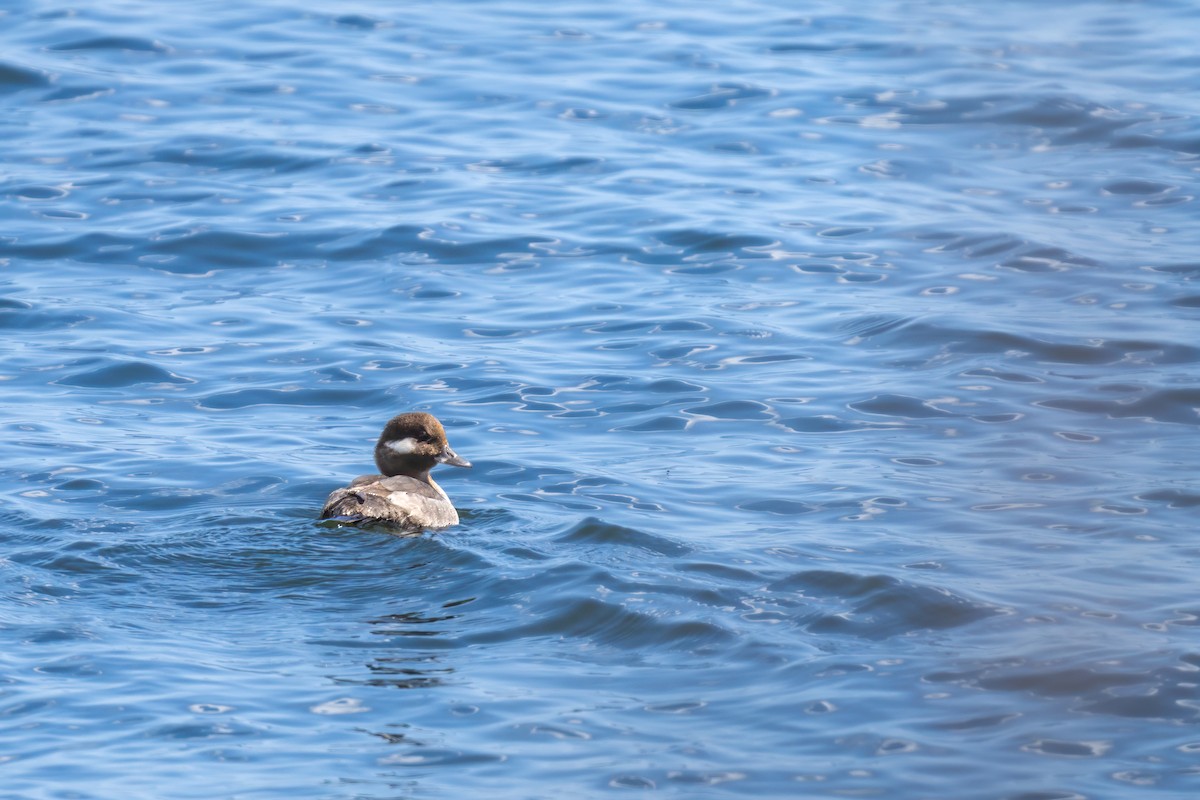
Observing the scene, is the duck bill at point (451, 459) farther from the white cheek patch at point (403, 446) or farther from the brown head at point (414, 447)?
the white cheek patch at point (403, 446)

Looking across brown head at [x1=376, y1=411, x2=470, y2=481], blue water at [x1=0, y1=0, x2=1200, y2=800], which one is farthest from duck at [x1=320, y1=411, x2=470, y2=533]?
blue water at [x1=0, y1=0, x2=1200, y2=800]

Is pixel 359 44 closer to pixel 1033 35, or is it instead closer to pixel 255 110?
pixel 255 110

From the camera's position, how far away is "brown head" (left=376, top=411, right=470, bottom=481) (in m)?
11.4

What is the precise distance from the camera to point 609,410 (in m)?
13.0

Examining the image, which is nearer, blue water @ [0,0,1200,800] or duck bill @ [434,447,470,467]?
blue water @ [0,0,1200,800]

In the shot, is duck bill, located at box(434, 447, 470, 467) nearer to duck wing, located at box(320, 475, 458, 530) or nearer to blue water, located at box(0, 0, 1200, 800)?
blue water, located at box(0, 0, 1200, 800)

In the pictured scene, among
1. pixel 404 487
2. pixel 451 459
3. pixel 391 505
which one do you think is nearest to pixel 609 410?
pixel 451 459

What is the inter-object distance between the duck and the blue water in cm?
16

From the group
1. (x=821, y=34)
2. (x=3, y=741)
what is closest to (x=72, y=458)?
(x=3, y=741)

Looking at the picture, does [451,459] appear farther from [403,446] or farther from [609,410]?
[609,410]

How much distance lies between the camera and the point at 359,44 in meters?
23.6

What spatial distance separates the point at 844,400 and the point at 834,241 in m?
3.72

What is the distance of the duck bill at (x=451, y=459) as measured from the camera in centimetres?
1151

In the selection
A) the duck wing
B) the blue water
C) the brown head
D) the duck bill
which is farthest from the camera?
the duck bill
